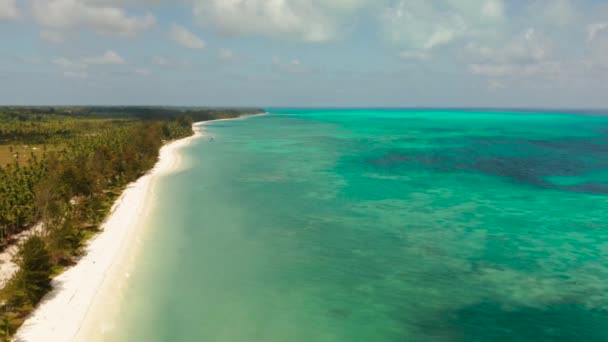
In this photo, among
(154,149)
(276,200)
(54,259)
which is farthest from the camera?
(154,149)

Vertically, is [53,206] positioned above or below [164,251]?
above

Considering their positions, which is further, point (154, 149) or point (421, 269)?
point (154, 149)

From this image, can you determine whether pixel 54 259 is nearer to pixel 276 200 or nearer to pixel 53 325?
pixel 53 325

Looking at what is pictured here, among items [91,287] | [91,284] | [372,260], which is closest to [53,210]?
[91,284]

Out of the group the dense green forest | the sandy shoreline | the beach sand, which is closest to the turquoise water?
the sandy shoreline

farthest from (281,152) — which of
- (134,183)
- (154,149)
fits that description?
(134,183)

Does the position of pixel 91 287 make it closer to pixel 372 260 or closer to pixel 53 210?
pixel 53 210
